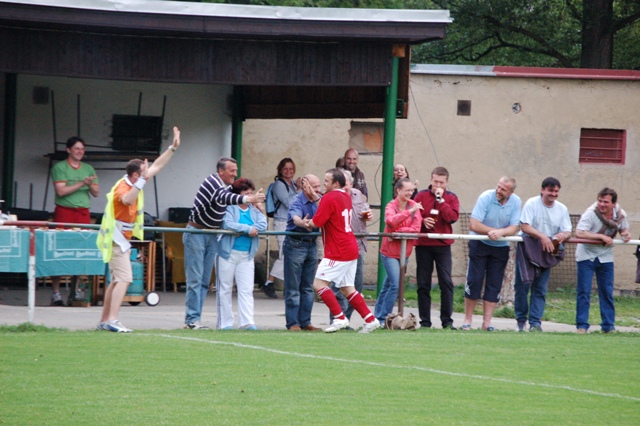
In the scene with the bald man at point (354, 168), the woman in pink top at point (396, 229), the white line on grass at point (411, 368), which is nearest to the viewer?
the white line on grass at point (411, 368)

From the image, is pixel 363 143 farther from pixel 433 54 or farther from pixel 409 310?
pixel 433 54

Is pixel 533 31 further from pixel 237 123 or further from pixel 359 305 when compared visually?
pixel 359 305

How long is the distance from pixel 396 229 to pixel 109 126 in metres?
6.44

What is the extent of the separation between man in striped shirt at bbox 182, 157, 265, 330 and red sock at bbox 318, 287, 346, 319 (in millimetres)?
1232

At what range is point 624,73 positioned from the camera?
2072 cm

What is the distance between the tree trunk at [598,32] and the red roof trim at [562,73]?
819cm

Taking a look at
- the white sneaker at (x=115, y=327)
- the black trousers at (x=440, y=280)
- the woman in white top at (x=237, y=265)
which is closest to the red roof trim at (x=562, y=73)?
the black trousers at (x=440, y=280)

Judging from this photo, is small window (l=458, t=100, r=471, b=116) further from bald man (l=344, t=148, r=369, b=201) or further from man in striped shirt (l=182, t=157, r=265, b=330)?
man in striped shirt (l=182, t=157, r=265, b=330)

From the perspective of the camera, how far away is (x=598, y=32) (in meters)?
29.0

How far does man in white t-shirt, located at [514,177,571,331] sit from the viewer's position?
12.6 meters

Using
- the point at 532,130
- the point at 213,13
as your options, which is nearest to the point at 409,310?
the point at 213,13

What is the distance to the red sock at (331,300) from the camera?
1140 centimetres

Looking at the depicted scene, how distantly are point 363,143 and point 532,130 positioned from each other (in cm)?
345

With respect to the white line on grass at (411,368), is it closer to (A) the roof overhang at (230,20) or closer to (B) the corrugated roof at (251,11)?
(A) the roof overhang at (230,20)
